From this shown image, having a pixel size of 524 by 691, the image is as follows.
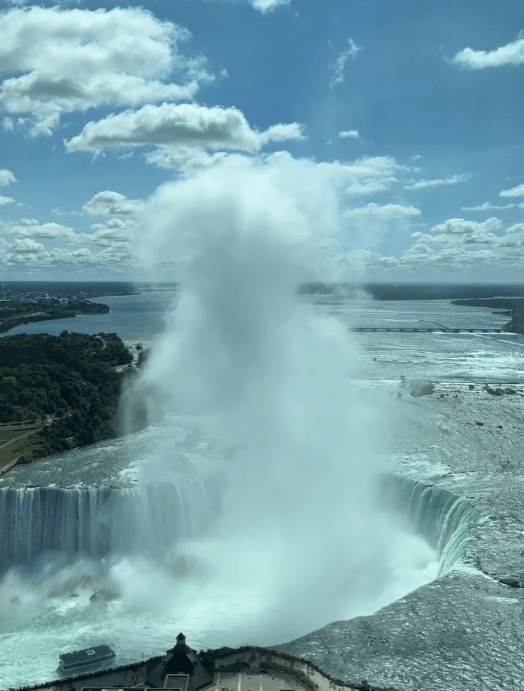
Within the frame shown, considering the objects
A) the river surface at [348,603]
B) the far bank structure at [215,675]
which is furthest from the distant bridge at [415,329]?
the far bank structure at [215,675]

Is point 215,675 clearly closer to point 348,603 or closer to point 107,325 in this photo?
point 348,603

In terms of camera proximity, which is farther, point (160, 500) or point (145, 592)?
point (160, 500)

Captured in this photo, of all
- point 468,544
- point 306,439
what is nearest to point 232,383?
point 306,439

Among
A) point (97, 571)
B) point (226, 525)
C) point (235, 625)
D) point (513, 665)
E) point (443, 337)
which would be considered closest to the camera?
point (513, 665)

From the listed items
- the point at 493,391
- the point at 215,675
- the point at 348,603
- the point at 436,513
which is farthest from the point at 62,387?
the point at 215,675

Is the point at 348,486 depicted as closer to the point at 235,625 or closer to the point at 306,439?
the point at 306,439

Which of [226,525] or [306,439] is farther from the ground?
[306,439]

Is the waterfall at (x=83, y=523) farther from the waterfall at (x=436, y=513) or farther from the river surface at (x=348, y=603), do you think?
the waterfall at (x=436, y=513)
